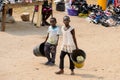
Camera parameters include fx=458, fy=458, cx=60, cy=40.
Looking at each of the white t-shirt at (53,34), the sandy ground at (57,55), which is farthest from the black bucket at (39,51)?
the white t-shirt at (53,34)

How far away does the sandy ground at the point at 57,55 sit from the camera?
953 cm

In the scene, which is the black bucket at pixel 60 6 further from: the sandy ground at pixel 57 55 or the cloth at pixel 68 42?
the cloth at pixel 68 42

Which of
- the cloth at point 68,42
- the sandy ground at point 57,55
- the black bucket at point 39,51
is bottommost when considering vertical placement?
Answer: the sandy ground at point 57,55

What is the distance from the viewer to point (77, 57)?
9.55 m

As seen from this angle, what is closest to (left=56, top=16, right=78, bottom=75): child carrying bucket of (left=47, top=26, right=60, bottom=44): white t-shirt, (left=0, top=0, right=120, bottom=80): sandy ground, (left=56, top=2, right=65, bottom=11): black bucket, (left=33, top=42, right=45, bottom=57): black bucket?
(left=0, top=0, right=120, bottom=80): sandy ground

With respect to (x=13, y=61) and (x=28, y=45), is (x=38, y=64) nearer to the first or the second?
(x=13, y=61)

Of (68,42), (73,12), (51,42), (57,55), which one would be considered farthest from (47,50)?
(73,12)

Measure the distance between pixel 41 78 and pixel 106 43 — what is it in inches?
187

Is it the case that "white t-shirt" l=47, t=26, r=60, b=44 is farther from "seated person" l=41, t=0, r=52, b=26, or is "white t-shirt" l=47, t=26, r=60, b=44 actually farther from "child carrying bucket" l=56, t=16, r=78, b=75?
"seated person" l=41, t=0, r=52, b=26

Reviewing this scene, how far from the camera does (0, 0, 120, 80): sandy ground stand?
31.3 ft

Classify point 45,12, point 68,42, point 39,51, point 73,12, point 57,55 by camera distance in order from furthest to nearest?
1. point 73,12
2. point 45,12
3. point 57,55
4. point 39,51
5. point 68,42

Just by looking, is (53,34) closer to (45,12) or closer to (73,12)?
(45,12)

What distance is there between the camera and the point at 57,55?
1170 cm

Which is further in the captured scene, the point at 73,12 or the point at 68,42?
the point at 73,12
